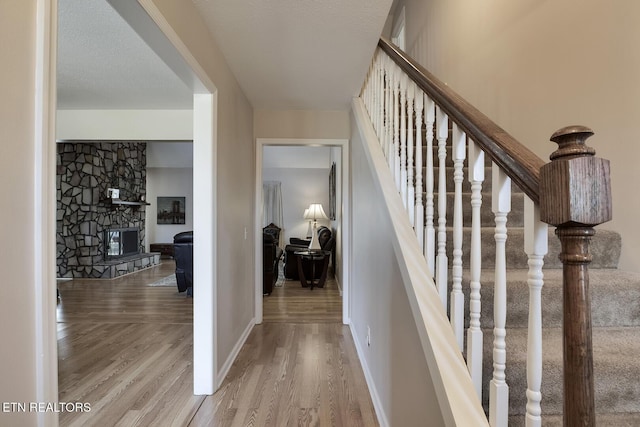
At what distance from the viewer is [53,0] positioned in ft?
2.65

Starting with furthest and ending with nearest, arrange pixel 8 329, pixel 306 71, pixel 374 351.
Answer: pixel 306 71 < pixel 374 351 < pixel 8 329

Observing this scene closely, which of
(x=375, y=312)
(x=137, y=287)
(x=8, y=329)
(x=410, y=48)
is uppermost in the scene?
(x=410, y=48)

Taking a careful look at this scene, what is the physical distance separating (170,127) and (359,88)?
2.51 metres

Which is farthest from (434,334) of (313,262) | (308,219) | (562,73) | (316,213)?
(308,219)

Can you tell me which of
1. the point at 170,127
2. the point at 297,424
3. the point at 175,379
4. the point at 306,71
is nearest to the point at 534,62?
the point at 306,71

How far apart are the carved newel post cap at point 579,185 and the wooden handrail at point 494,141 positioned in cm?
7

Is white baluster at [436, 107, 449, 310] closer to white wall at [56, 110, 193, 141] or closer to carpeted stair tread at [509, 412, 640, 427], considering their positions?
carpeted stair tread at [509, 412, 640, 427]

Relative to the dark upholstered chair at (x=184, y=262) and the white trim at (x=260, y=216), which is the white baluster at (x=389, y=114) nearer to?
the white trim at (x=260, y=216)

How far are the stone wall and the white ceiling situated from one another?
2.71 m

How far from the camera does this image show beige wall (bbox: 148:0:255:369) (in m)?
1.77

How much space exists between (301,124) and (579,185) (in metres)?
3.24

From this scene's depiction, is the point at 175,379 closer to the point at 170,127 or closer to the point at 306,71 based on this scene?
the point at 306,71

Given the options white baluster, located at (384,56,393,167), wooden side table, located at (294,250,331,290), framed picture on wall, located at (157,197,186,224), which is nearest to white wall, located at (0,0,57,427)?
white baluster, located at (384,56,393,167)

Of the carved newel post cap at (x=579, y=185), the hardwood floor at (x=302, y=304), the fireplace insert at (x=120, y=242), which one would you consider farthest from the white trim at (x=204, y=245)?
the fireplace insert at (x=120, y=242)
